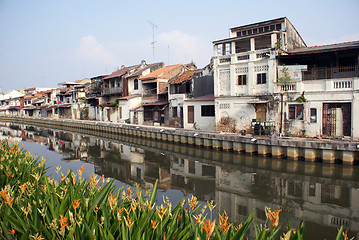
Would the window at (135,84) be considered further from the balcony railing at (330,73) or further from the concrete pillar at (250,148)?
the balcony railing at (330,73)

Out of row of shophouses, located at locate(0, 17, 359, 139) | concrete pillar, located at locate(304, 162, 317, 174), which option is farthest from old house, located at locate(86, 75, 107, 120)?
concrete pillar, located at locate(304, 162, 317, 174)

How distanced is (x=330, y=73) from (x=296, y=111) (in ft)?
13.1

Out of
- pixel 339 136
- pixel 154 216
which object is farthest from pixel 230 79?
pixel 154 216

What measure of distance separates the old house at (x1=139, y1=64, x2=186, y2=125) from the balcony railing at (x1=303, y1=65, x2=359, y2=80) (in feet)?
52.1

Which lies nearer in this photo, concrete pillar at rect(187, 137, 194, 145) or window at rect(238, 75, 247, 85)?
window at rect(238, 75, 247, 85)

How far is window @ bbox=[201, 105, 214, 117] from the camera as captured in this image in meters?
25.2

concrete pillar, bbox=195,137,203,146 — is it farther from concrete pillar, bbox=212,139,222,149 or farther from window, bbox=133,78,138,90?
window, bbox=133,78,138,90

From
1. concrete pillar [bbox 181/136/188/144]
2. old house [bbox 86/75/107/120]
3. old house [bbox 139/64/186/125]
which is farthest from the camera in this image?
old house [bbox 86/75/107/120]

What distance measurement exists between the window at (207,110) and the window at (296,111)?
7548 millimetres

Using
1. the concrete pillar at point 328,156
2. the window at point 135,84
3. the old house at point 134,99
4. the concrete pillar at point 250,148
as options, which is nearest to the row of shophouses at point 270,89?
the concrete pillar at point 250,148

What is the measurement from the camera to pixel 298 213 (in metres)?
10.2

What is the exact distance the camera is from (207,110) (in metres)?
25.5

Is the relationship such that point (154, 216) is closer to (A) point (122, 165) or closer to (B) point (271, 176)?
(B) point (271, 176)

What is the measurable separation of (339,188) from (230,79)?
41.6 ft
